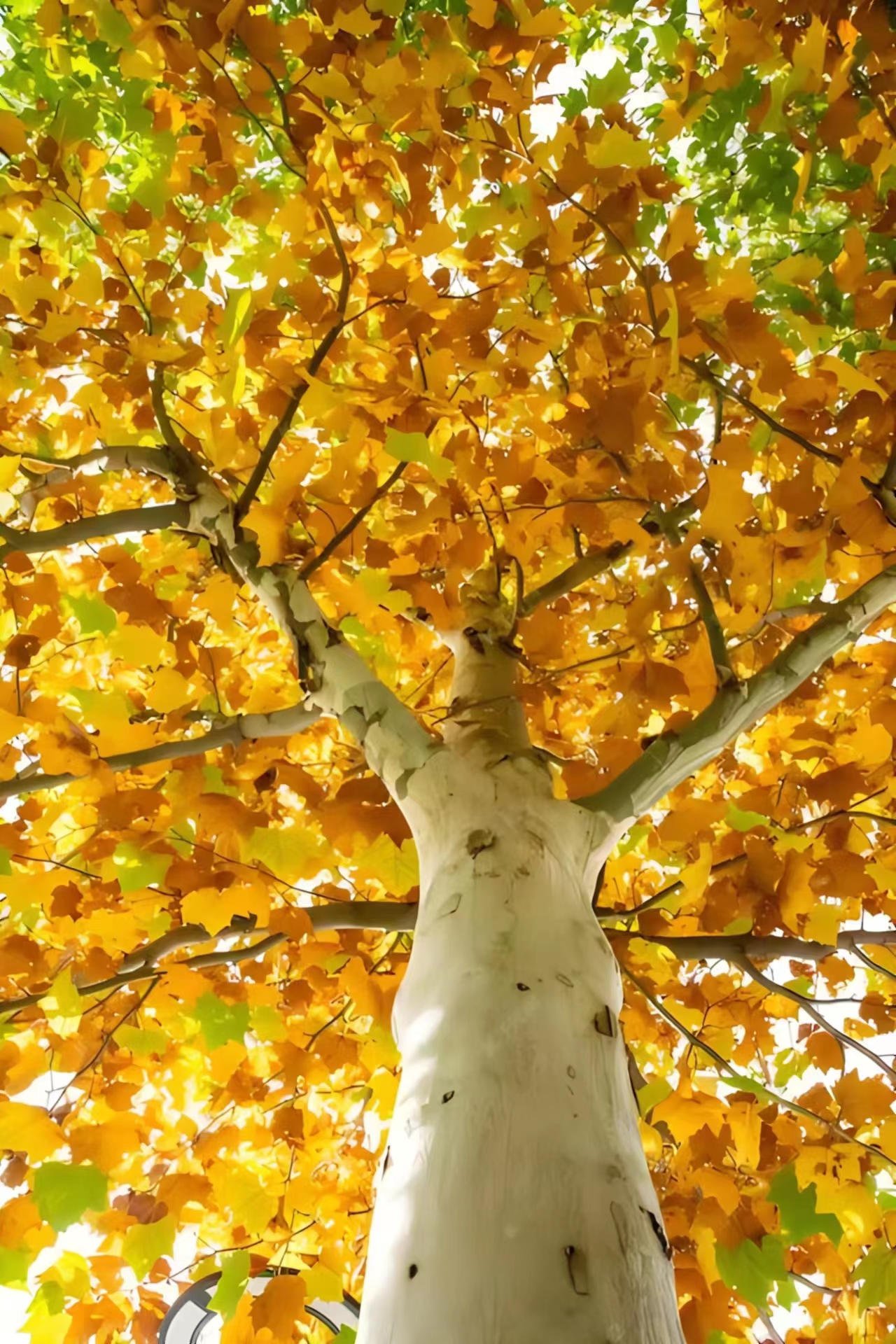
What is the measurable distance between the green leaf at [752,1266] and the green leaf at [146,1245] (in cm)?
106

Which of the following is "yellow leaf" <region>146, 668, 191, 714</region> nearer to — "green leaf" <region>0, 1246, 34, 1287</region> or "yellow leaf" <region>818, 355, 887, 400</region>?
"green leaf" <region>0, 1246, 34, 1287</region>

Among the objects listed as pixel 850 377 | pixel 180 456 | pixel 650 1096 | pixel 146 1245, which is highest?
pixel 850 377

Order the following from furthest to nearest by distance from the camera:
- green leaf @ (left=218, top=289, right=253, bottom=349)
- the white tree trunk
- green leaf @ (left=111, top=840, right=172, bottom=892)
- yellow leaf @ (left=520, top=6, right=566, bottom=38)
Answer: yellow leaf @ (left=520, top=6, right=566, bottom=38) < green leaf @ (left=111, top=840, right=172, bottom=892) < green leaf @ (left=218, top=289, right=253, bottom=349) < the white tree trunk

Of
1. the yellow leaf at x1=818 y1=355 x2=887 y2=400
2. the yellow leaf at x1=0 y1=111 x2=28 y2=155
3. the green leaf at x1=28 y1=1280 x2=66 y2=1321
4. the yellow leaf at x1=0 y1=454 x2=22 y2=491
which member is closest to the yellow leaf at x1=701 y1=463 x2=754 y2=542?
the yellow leaf at x1=818 y1=355 x2=887 y2=400

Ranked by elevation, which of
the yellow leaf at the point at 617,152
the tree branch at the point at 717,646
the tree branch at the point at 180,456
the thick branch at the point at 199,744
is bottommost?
the thick branch at the point at 199,744

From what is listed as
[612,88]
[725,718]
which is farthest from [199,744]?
[612,88]

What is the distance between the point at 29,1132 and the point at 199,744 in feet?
2.55

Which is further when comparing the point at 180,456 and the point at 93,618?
the point at 180,456

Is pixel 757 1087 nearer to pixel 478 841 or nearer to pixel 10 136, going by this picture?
pixel 478 841

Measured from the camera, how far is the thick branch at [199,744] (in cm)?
155

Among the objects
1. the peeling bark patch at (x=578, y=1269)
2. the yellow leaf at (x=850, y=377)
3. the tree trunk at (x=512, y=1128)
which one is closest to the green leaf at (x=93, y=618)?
the tree trunk at (x=512, y=1128)

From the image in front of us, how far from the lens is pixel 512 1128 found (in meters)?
0.89

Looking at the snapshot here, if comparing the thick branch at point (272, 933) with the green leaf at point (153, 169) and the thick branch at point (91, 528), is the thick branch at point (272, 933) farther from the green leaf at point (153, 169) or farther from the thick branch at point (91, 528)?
the green leaf at point (153, 169)

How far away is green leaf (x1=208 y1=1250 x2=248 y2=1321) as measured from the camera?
1769mm
